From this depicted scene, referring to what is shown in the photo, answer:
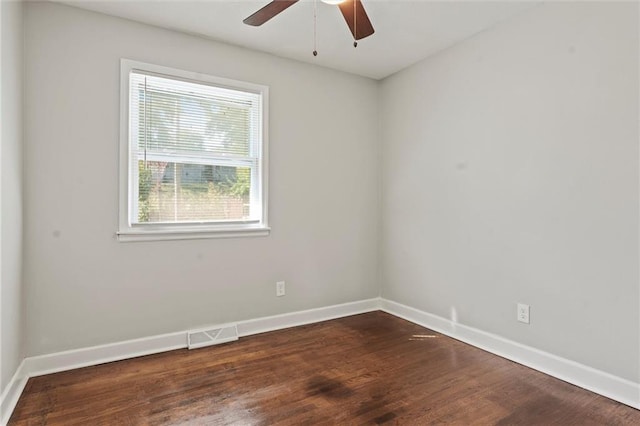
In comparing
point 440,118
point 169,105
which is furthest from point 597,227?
point 169,105

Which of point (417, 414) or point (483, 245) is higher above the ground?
point (483, 245)

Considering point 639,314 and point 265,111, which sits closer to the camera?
point 639,314

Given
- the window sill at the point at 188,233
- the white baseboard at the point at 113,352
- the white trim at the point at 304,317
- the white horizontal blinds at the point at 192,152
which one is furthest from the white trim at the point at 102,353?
the white horizontal blinds at the point at 192,152

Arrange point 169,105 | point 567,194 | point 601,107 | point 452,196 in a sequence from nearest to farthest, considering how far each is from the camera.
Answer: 1. point 601,107
2. point 567,194
3. point 169,105
4. point 452,196

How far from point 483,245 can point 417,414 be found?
1.48 metres

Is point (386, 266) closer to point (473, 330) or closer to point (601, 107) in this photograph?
point (473, 330)

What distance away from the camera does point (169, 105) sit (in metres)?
2.92

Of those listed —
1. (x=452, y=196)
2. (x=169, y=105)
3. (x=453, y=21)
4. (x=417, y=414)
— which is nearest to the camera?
(x=417, y=414)

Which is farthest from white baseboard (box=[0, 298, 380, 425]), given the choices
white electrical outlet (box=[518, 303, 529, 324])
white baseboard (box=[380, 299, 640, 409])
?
white electrical outlet (box=[518, 303, 529, 324])

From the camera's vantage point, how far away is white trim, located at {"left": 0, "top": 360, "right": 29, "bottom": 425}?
1.92 m

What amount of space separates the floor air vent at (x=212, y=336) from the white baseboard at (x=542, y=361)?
1.71 meters

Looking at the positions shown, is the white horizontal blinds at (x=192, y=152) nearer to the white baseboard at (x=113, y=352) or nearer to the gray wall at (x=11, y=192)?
the gray wall at (x=11, y=192)

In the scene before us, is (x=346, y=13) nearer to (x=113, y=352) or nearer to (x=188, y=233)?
(x=188, y=233)

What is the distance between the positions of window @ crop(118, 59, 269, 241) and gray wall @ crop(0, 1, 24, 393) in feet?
1.96
